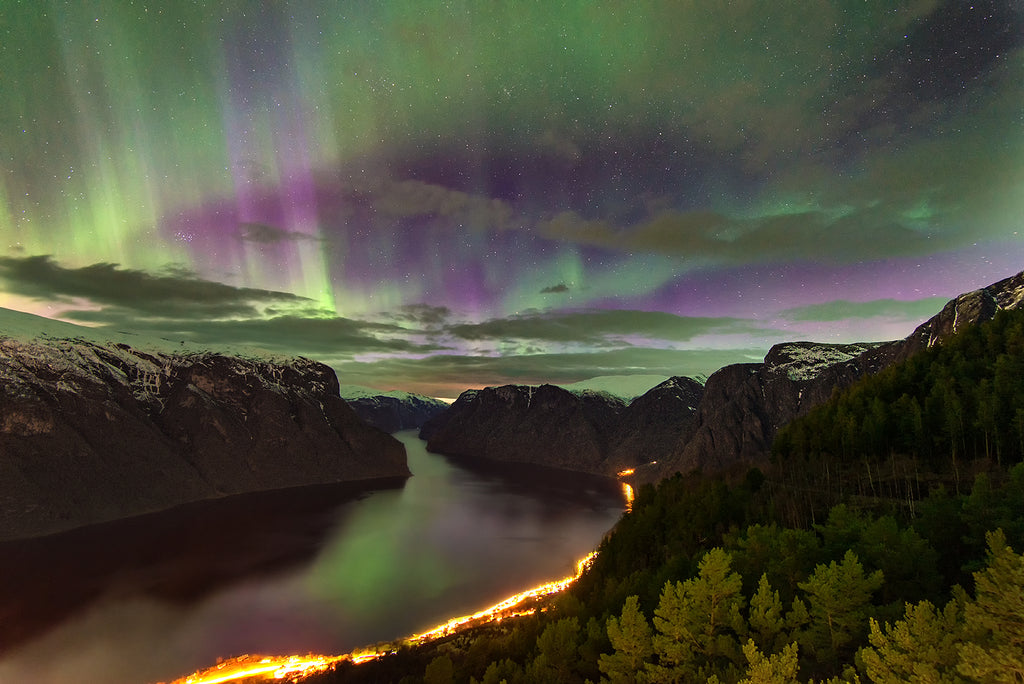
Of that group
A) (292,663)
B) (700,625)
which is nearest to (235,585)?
(292,663)

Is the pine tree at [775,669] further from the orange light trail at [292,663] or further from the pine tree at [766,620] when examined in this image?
the orange light trail at [292,663]

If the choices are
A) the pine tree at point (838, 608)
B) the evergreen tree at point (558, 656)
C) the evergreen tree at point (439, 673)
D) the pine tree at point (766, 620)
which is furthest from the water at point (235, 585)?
the pine tree at point (838, 608)

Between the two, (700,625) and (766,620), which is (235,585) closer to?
(700,625)

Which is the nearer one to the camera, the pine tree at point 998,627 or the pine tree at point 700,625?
the pine tree at point 998,627

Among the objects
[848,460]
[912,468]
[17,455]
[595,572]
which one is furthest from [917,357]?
[17,455]

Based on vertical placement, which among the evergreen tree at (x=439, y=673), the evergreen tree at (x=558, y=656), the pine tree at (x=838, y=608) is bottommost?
the evergreen tree at (x=439, y=673)

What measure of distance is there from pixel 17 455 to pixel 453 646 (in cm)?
21819

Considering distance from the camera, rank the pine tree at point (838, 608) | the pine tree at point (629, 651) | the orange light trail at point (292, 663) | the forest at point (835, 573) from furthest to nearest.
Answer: the orange light trail at point (292, 663) < the pine tree at point (629, 651) < the pine tree at point (838, 608) < the forest at point (835, 573)

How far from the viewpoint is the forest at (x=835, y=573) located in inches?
1041

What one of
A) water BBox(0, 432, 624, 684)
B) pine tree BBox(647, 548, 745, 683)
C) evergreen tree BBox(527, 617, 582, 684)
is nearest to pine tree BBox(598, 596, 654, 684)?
pine tree BBox(647, 548, 745, 683)

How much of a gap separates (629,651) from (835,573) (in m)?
17.1

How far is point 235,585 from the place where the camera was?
12025 cm

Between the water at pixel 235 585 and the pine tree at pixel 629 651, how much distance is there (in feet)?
236

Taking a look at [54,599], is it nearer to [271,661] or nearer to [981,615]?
[271,661]
